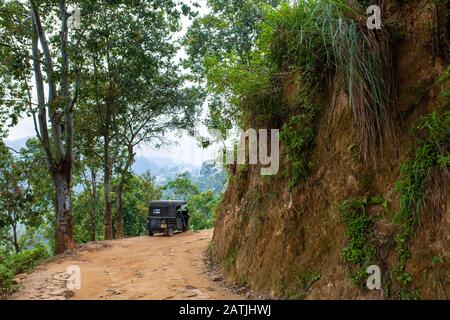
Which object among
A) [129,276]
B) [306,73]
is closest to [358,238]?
[306,73]

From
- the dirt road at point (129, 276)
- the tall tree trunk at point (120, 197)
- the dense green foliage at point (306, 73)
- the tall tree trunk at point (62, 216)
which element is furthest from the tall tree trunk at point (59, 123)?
the dense green foliage at point (306, 73)

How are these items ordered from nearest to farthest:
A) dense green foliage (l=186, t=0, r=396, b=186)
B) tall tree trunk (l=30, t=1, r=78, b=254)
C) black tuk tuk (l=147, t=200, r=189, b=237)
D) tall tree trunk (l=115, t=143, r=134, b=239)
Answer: dense green foliage (l=186, t=0, r=396, b=186) → tall tree trunk (l=30, t=1, r=78, b=254) → black tuk tuk (l=147, t=200, r=189, b=237) → tall tree trunk (l=115, t=143, r=134, b=239)

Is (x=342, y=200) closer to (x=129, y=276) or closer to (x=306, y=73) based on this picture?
(x=306, y=73)

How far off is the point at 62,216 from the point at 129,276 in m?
5.63

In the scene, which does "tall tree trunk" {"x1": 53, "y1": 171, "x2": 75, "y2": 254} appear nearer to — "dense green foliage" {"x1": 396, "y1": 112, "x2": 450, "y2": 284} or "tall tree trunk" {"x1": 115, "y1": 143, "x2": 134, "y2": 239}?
"tall tree trunk" {"x1": 115, "y1": 143, "x2": 134, "y2": 239}

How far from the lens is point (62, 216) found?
13.7 meters

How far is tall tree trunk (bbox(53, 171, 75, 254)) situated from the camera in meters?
13.7

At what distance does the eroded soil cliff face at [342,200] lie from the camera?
4.19m

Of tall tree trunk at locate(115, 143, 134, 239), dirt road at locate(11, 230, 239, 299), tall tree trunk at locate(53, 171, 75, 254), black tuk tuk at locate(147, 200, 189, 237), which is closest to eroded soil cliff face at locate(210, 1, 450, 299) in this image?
dirt road at locate(11, 230, 239, 299)

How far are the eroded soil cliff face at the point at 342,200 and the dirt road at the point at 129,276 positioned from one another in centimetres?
131

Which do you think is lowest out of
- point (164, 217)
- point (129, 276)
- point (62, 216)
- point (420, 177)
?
point (129, 276)

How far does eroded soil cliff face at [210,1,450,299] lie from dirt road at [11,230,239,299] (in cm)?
131

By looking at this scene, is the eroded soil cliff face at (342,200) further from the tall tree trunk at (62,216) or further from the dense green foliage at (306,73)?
the tall tree trunk at (62,216)

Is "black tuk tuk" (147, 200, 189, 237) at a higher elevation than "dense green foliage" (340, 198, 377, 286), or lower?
lower
